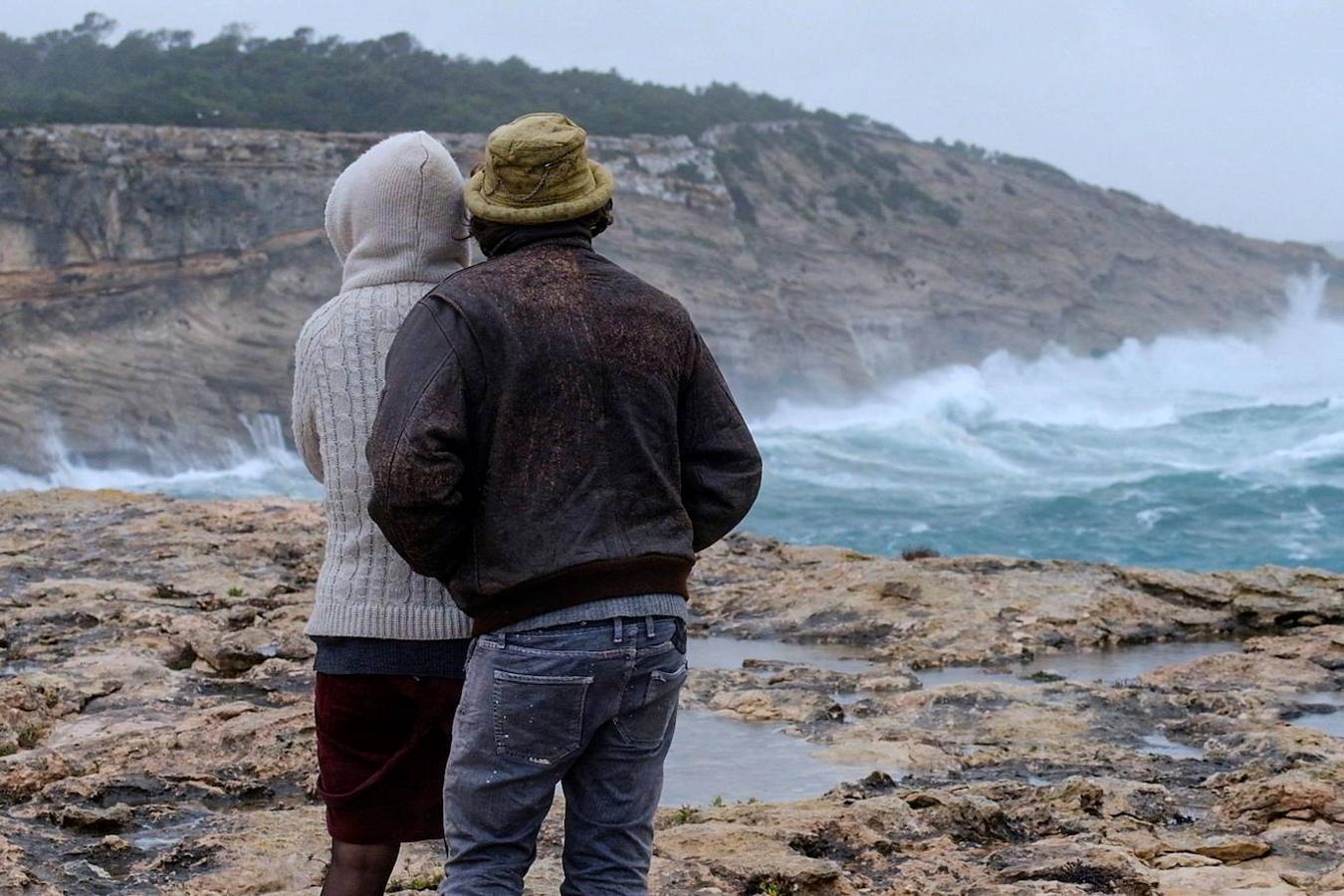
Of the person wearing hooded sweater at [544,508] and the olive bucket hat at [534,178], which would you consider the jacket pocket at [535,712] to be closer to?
the person wearing hooded sweater at [544,508]

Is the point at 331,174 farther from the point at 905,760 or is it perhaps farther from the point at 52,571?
the point at 905,760

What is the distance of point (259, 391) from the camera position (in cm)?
3519

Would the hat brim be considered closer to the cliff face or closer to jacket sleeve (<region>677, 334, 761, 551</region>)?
jacket sleeve (<region>677, 334, 761, 551</region>)

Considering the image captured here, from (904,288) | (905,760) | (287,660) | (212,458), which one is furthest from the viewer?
(904,288)

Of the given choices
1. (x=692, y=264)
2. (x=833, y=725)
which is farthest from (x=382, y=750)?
(x=692, y=264)

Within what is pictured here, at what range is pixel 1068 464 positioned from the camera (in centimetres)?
4125

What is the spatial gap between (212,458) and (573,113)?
65.1ft

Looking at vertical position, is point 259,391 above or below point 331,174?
below

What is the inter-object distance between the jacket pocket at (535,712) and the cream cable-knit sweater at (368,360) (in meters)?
0.31

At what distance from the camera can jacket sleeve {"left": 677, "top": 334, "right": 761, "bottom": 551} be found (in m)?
2.98

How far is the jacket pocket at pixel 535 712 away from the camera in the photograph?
9.02 ft

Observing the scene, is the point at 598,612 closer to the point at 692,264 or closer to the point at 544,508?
the point at 544,508

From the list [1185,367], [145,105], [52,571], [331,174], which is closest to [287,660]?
[52,571]

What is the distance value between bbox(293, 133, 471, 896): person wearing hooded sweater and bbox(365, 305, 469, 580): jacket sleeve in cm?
26
